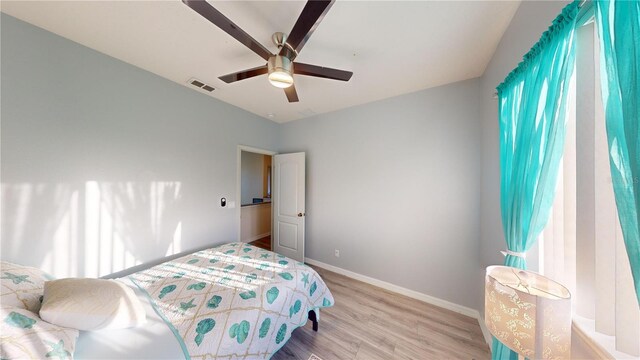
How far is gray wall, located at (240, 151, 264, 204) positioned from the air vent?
2620 millimetres

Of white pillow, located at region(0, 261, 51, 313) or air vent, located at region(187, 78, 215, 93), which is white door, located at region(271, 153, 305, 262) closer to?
air vent, located at region(187, 78, 215, 93)

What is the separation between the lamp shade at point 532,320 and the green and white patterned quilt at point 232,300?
130cm

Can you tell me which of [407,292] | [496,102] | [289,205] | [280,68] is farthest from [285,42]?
[407,292]

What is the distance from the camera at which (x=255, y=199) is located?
5074mm

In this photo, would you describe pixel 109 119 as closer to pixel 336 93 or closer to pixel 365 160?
pixel 336 93

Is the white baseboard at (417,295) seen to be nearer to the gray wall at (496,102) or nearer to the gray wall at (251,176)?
the gray wall at (496,102)

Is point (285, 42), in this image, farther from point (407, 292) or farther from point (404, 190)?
point (407, 292)

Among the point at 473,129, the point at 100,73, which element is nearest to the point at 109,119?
the point at 100,73

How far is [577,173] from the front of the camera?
0.81 metres

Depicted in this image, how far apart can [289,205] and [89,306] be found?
2482 mm

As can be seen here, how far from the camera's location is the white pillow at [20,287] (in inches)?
34.1

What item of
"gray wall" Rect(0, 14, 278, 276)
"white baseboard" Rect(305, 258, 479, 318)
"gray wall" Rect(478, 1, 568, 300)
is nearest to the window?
"gray wall" Rect(478, 1, 568, 300)

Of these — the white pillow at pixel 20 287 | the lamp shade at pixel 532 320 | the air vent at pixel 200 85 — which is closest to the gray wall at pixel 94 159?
the air vent at pixel 200 85

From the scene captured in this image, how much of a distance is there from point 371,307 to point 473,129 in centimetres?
231
